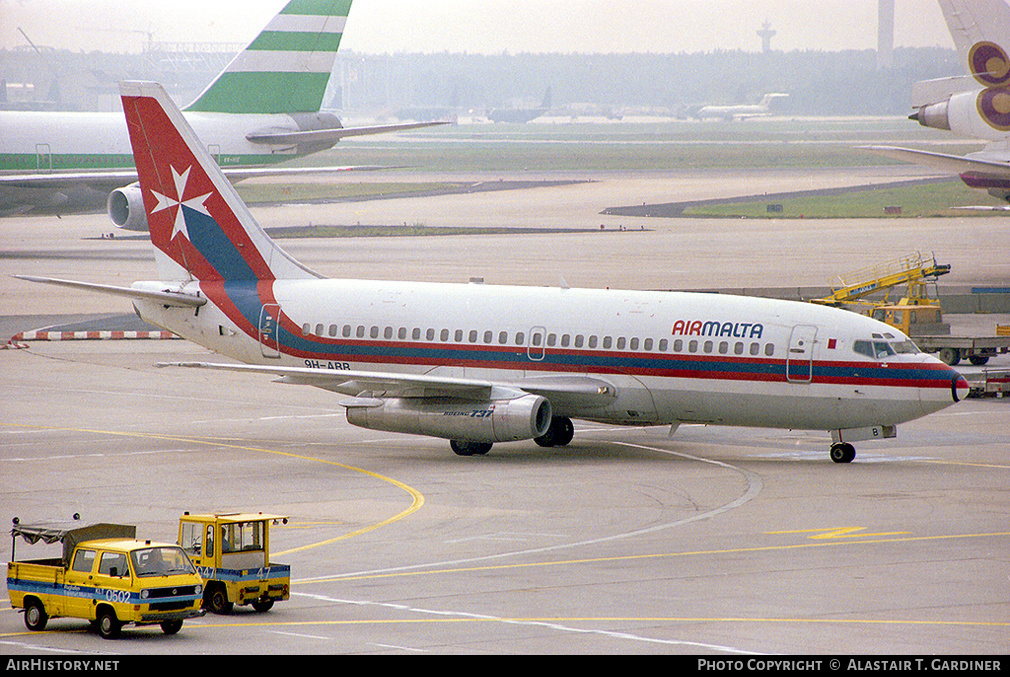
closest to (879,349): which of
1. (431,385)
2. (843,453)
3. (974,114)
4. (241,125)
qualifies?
(843,453)

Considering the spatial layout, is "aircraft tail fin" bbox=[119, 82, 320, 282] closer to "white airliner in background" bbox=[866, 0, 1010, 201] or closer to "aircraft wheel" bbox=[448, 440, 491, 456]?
"aircraft wheel" bbox=[448, 440, 491, 456]

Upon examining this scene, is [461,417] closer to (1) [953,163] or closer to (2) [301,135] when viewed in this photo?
(1) [953,163]

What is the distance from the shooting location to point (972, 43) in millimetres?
69125

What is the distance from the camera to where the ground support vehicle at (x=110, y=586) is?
17.5 meters

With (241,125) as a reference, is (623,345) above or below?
below

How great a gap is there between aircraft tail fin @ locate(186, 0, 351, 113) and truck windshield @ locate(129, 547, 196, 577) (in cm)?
6835

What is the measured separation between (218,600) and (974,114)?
195 ft

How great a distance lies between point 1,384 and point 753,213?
245 ft

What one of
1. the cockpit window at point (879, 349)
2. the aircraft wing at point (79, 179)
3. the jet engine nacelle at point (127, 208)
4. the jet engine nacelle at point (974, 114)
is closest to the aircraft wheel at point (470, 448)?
the cockpit window at point (879, 349)

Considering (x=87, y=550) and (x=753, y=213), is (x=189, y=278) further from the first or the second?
(x=753, y=213)

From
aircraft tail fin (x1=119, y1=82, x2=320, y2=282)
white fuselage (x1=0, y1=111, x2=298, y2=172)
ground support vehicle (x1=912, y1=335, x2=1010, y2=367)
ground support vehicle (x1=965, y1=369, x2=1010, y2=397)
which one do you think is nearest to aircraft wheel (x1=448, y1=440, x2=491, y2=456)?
aircraft tail fin (x1=119, y1=82, x2=320, y2=282)

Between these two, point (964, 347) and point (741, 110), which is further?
point (741, 110)

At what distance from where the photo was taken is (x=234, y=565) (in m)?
19.5

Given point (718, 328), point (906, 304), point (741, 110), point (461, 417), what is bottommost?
point (461, 417)
